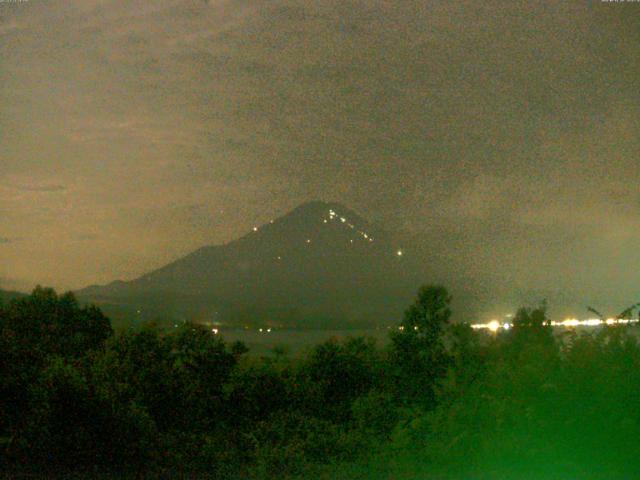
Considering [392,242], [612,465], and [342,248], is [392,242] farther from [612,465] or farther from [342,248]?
[612,465]

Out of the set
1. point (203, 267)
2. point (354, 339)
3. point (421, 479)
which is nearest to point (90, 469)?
point (421, 479)

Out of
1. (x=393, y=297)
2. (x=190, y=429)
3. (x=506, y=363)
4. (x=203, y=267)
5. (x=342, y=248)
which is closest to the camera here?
(x=506, y=363)

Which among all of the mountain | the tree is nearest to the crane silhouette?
the tree

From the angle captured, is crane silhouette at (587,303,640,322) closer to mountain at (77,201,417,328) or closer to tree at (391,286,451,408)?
tree at (391,286,451,408)

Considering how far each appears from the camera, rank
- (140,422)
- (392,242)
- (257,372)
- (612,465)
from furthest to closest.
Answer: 1. (392,242)
2. (257,372)
3. (140,422)
4. (612,465)

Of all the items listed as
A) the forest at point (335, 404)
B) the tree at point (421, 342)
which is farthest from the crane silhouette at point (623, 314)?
the tree at point (421, 342)

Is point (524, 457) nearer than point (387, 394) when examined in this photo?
Yes

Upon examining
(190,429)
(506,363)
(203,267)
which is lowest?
(190,429)
